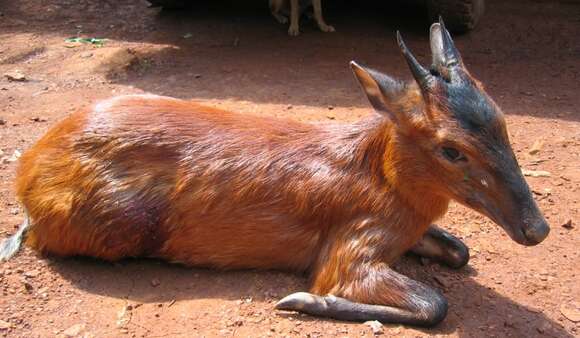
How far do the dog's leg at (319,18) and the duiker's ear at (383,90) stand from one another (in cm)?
619

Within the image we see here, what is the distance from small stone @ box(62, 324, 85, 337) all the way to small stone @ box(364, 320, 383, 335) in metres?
1.59

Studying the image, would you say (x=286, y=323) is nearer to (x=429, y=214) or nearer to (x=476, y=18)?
(x=429, y=214)

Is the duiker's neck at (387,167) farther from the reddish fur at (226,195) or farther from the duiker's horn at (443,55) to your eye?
the duiker's horn at (443,55)

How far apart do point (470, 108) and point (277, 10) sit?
23.3ft

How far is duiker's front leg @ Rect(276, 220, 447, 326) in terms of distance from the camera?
3.69 metres

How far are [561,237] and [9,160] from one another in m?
4.33

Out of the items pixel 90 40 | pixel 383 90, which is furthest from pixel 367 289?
pixel 90 40

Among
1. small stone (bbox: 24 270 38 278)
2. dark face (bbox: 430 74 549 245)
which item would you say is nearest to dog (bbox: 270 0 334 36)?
small stone (bbox: 24 270 38 278)

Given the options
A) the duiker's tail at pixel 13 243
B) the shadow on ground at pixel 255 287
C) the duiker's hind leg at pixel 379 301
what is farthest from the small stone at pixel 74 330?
the duiker's hind leg at pixel 379 301

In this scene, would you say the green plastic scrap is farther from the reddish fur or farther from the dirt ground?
the reddish fur

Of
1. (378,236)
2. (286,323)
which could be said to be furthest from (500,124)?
(286,323)

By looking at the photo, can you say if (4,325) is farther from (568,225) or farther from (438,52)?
(568,225)

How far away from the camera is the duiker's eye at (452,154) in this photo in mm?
3498

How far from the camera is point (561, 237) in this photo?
470 centimetres
